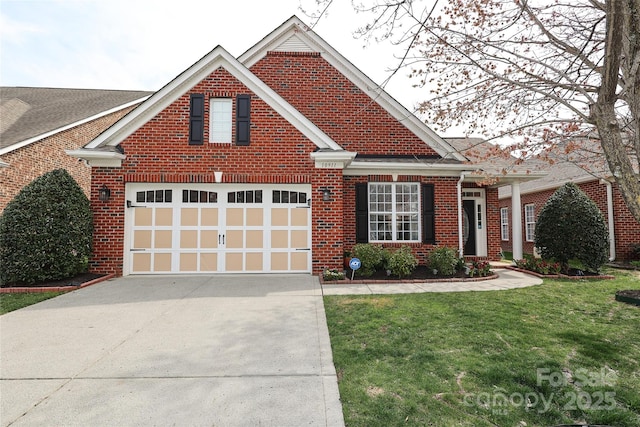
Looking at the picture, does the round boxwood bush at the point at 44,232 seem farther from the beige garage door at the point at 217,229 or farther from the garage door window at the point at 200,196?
the garage door window at the point at 200,196

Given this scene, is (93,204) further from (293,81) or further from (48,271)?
(293,81)

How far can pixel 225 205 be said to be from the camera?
8992mm

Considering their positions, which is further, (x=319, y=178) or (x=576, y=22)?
(x=319, y=178)

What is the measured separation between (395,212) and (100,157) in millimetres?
8295

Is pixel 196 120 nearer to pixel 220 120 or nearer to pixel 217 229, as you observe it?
pixel 220 120

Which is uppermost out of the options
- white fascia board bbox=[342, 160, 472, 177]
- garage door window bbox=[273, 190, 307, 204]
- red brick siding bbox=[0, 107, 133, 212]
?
red brick siding bbox=[0, 107, 133, 212]

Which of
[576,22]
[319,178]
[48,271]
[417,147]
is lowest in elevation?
[48,271]

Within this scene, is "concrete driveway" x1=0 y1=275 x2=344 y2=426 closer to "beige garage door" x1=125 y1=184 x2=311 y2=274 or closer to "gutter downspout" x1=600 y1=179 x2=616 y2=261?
"beige garage door" x1=125 y1=184 x2=311 y2=274

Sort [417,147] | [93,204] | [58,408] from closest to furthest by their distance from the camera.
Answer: [58,408], [93,204], [417,147]

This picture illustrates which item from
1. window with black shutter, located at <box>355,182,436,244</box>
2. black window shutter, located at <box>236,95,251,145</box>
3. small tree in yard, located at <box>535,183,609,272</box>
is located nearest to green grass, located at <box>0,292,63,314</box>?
black window shutter, located at <box>236,95,251,145</box>

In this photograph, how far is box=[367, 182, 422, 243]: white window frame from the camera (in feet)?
33.2

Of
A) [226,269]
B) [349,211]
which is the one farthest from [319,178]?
[226,269]

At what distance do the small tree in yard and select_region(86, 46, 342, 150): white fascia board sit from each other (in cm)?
683

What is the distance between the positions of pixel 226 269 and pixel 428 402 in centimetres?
713
